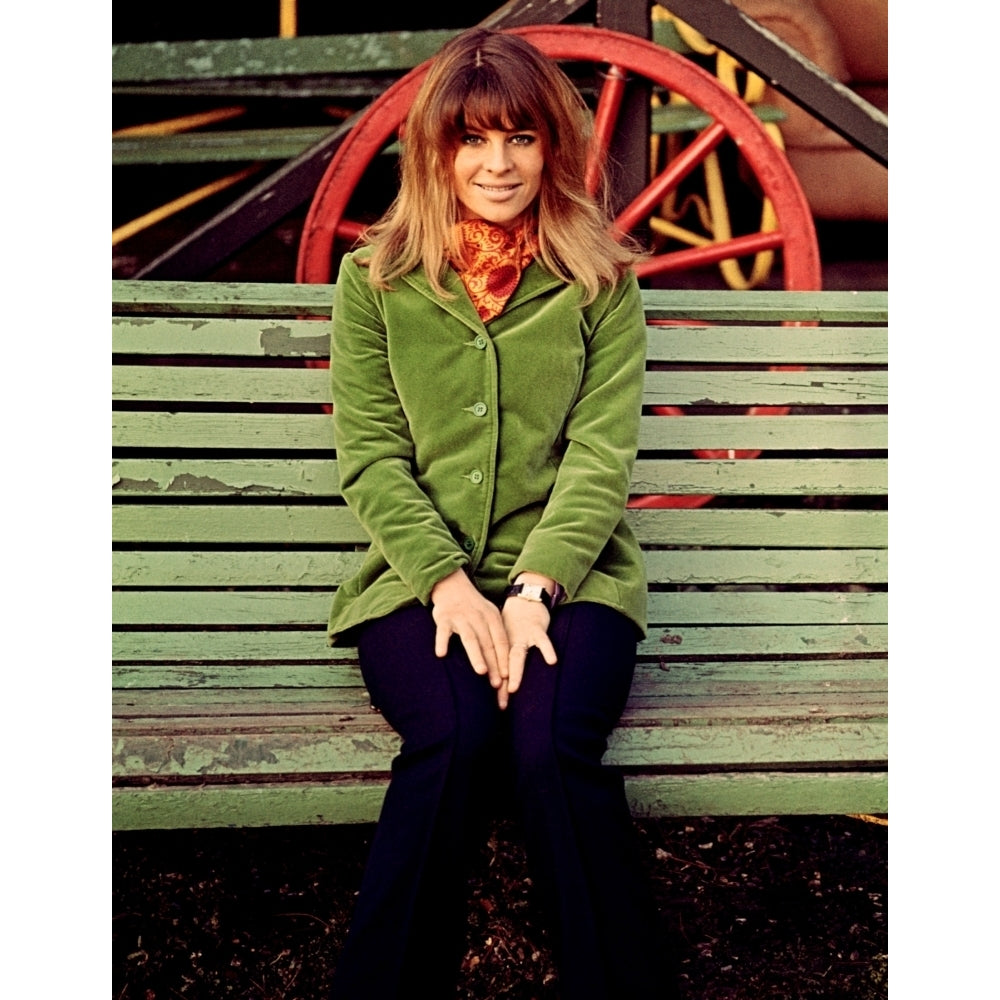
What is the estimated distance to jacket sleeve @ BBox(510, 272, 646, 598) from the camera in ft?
5.81

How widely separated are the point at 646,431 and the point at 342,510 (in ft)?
1.90

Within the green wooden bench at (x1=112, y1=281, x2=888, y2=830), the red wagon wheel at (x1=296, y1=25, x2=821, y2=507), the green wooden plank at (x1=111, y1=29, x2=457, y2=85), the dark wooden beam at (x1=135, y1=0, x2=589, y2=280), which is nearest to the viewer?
the green wooden bench at (x1=112, y1=281, x2=888, y2=830)

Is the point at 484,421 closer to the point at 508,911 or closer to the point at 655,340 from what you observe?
the point at 655,340

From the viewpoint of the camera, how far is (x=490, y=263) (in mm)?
1907

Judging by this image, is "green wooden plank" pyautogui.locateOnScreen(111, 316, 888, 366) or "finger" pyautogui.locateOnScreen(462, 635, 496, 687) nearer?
"finger" pyautogui.locateOnScreen(462, 635, 496, 687)

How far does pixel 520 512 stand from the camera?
1.90 m

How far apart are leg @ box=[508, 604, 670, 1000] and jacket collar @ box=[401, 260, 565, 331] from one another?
1.89ft

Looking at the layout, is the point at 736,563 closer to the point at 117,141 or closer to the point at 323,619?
the point at 323,619

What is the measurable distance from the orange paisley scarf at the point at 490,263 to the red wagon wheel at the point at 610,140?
1.99 ft

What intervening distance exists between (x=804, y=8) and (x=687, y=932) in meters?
2.73

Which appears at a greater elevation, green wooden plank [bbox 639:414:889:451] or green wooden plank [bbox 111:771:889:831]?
green wooden plank [bbox 639:414:889:451]

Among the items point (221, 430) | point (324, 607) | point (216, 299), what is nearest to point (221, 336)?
point (216, 299)

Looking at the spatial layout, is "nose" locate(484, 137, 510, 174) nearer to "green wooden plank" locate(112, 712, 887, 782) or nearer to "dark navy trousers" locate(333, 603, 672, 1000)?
"dark navy trousers" locate(333, 603, 672, 1000)

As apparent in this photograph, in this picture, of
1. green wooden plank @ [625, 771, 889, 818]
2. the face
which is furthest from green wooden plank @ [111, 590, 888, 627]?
the face
